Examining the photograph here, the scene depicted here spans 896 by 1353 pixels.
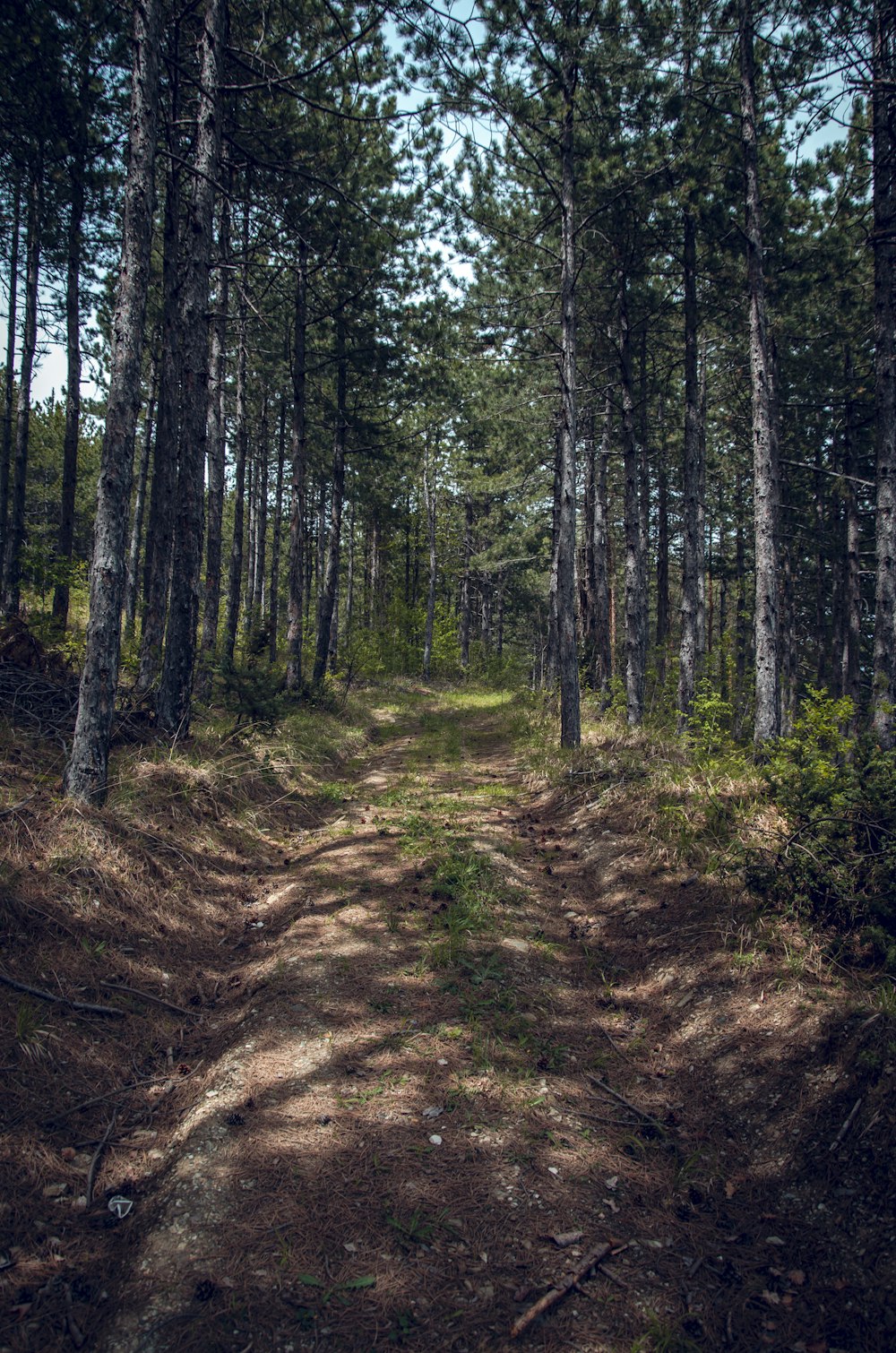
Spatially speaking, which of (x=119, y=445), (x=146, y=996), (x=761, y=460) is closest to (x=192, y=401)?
(x=119, y=445)

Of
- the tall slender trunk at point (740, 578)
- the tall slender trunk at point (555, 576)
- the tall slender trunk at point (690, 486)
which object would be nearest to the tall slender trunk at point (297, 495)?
the tall slender trunk at point (555, 576)

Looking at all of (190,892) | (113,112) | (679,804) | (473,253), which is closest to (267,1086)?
(190,892)

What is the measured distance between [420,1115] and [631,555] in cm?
1197

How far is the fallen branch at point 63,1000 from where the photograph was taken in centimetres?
342

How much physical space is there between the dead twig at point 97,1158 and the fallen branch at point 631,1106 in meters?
2.33

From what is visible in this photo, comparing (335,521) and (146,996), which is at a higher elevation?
(335,521)

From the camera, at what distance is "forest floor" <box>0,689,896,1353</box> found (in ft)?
7.07

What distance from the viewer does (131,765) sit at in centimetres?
633

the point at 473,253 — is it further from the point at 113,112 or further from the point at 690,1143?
the point at 690,1143

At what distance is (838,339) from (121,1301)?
19.2m

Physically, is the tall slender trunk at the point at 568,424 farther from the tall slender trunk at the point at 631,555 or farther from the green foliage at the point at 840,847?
the green foliage at the point at 840,847

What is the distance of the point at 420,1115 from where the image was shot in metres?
3.04

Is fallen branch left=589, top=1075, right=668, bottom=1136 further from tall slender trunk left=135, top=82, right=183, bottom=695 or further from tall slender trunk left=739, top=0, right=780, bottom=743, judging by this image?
tall slender trunk left=135, top=82, right=183, bottom=695

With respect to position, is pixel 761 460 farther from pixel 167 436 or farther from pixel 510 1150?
pixel 167 436
